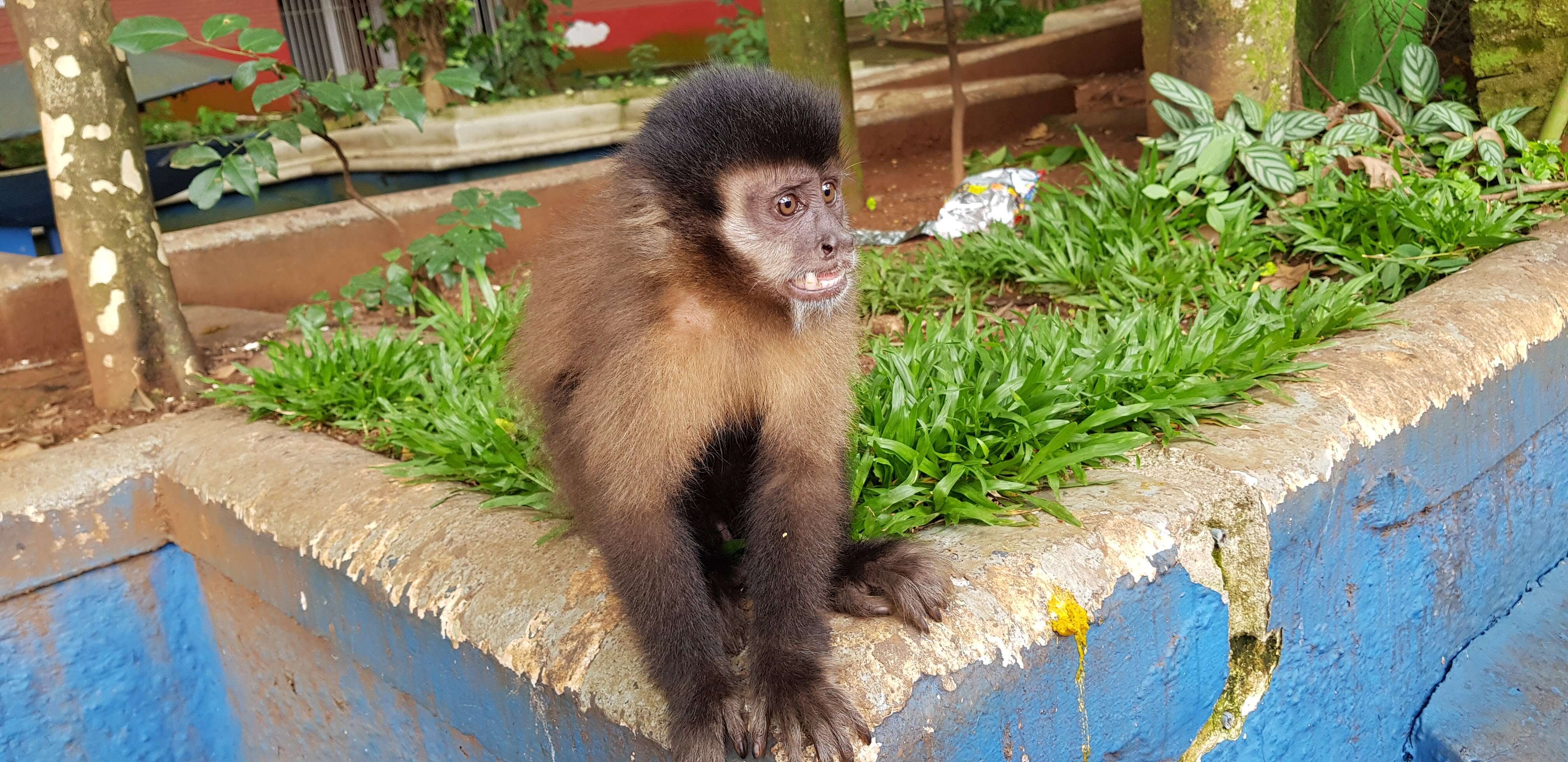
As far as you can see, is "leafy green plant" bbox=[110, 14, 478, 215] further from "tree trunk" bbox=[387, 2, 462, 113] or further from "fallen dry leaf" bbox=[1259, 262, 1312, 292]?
"tree trunk" bbox=[387, 2, 462, 113]

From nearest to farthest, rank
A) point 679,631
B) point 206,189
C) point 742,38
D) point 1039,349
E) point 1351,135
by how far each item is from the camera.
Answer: point 679,631, point 1039,349, point 206,189, point 1351,135, point 742,38

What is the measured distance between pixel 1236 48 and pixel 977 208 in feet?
4.10

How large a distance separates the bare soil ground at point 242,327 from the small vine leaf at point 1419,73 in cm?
130

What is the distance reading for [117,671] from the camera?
11.6 feet

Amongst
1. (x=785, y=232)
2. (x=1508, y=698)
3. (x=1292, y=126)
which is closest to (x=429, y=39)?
(x=1292, y=126)

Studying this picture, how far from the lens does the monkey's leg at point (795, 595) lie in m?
1.79

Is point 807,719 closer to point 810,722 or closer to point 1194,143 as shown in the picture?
point 810,722

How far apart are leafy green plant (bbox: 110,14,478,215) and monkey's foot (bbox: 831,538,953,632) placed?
8.69 ft

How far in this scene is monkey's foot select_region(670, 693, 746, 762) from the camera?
5.90 ft

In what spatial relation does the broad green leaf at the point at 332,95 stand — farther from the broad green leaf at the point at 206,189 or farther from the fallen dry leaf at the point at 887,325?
the fallen dry leaf at the point at 887,325

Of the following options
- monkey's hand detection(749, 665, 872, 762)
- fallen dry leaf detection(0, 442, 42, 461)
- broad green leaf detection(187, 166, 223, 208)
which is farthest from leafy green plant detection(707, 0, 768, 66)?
monkey's hand detection(749, 665, 872, 762)

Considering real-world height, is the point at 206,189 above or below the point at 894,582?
above

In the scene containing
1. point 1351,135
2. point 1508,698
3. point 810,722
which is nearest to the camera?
point 810,722

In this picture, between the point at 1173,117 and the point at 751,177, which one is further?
the point at 1173,117
